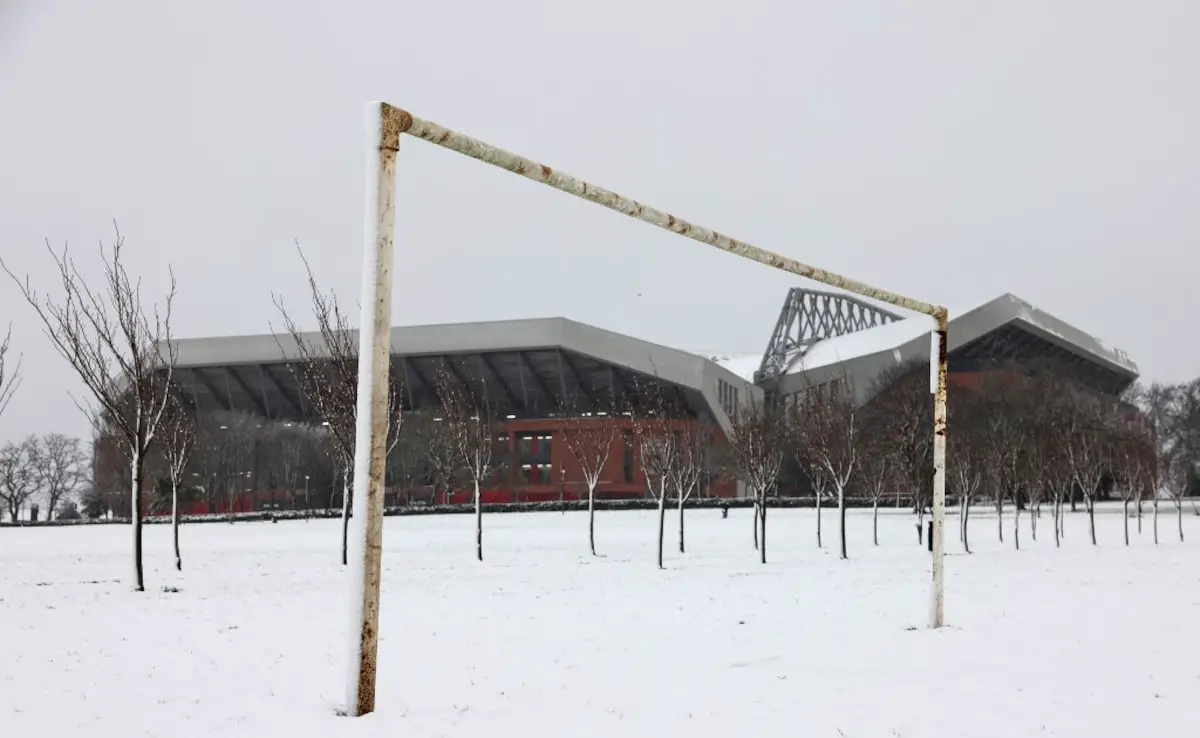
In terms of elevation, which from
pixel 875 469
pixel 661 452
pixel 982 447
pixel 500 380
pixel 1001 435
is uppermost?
pixel 500 380

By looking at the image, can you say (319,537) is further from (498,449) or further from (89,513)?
(89,513)

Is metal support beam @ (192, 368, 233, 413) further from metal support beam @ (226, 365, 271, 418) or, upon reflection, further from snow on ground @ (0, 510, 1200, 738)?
snow on ground @ (0, 510, 1200, 738)

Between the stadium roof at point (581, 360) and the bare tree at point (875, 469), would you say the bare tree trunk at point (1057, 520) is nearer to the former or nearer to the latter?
the bare tree at point (875, 469)

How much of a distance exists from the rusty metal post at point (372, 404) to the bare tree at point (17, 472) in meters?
65.6

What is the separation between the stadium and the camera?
220ft

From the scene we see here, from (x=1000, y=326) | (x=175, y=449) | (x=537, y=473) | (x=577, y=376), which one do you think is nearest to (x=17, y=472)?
(x=537, y=473)

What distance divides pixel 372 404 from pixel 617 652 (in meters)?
4.37

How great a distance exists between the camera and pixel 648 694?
760cm

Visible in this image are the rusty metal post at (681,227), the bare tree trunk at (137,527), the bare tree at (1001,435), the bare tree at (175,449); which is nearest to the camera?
the rusty metal post at (681,227)

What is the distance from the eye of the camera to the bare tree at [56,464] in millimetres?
72750

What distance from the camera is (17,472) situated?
73312 millimetres

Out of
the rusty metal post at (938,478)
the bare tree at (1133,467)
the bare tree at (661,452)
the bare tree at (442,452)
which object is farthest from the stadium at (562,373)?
the rusty metal post at (938,478)

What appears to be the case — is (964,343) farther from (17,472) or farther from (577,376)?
(17,472)

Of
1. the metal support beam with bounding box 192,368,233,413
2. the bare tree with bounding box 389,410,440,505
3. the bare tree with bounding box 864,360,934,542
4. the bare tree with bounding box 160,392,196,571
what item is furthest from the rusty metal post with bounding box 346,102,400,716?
the metal support beam with bounding box 192,368,233,413
